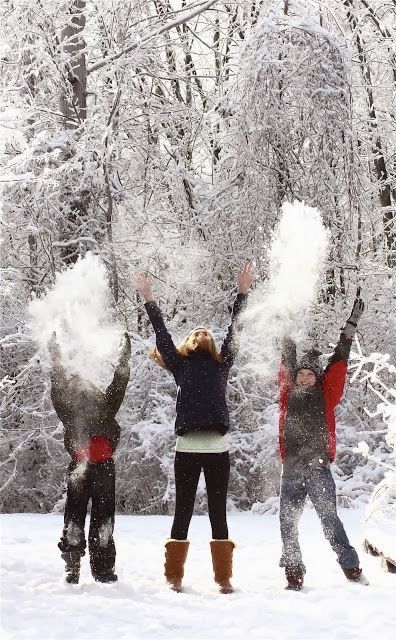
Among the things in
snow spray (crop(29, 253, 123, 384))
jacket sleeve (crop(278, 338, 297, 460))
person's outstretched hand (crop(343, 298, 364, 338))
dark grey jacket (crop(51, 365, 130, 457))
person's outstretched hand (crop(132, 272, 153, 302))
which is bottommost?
dark grey jacket (crop(51, 365, 130, 457))

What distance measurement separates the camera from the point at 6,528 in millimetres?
6250

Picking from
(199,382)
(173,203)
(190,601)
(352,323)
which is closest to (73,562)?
(190,601)

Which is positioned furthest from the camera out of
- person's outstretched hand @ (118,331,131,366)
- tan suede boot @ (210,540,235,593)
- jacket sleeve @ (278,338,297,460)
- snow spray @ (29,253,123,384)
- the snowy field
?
snow spray @ (29,253,123,384)

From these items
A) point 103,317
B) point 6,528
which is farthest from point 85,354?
point 6,528

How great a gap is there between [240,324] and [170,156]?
6.14m

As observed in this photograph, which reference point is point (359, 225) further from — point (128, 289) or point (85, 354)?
point (85, 354)

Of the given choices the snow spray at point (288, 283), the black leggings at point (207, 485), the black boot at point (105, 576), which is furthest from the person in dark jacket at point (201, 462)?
the snow spray at point (288, 283)

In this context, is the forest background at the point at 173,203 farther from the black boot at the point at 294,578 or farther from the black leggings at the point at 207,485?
the black boot at the point at 294,578

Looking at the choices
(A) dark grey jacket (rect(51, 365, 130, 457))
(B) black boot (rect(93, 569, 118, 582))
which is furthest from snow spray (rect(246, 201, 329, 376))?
(B) black boot (rect(93, 569, 118, 582))

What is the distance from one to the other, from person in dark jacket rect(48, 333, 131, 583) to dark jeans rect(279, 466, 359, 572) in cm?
98

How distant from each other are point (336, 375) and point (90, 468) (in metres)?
1.51

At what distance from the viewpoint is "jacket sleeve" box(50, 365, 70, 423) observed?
459cm

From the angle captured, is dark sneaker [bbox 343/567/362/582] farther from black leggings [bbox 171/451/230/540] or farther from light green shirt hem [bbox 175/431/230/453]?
light green shirt hem [bbox 175/431/230/453]

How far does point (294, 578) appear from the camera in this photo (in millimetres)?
4402
